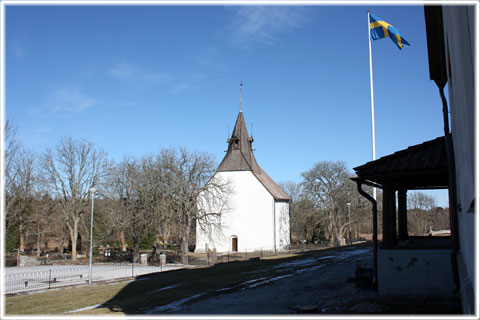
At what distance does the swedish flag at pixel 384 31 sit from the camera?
22841mm

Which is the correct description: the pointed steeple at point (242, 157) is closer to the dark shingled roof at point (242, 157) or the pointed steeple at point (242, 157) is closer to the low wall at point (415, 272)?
the dark shingled roof at point (242, 157)

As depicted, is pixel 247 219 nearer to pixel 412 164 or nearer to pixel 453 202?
pixel 412 164

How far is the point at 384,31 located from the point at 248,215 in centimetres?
3475

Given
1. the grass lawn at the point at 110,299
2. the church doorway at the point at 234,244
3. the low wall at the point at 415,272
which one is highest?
the low wall at the point at 415,272

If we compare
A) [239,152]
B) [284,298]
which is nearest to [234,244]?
[239,152]

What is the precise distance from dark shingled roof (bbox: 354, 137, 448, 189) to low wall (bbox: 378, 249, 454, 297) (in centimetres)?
194

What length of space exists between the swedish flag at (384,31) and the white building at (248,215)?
31.5 metres

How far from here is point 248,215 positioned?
55.0 metres

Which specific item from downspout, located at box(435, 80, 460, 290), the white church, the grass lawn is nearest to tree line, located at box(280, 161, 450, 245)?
the white church

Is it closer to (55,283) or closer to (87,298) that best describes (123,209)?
(55,283)

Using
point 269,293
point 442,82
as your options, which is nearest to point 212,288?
point 269,293

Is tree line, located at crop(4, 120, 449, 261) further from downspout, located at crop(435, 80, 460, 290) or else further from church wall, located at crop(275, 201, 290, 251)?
downspout, located at crop(435, 80, 460, 290)

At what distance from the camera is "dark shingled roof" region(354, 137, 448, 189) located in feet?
35.0

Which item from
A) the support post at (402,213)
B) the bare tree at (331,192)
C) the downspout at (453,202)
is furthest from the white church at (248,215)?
the downspout at (453,202)
